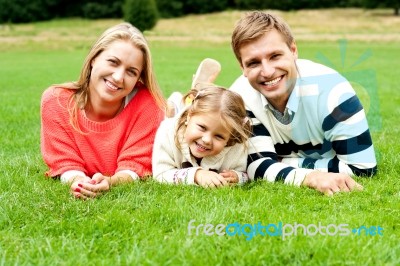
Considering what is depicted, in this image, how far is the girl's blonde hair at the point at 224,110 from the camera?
13.1ft

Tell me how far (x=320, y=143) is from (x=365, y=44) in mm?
29792

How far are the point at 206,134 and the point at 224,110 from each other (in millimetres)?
205

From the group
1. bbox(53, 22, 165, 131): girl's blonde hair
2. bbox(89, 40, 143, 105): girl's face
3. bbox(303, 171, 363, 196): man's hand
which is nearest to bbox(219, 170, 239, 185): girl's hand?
bbox(303, 171, 363, 196): man's hand

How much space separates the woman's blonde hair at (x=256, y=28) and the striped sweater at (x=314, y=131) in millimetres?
316

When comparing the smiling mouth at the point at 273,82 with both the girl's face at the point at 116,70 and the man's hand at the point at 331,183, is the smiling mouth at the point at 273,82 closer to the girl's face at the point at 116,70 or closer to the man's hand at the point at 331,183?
the man's hand at the point at 331,183

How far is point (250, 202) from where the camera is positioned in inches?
136

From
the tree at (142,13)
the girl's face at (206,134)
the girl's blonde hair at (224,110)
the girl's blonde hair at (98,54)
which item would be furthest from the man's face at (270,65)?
the tree at (142,13)

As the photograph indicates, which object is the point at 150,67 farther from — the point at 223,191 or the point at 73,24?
the point at 73,24

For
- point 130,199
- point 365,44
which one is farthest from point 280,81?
point 365,44

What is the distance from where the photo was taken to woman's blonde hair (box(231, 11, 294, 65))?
409 centimetres

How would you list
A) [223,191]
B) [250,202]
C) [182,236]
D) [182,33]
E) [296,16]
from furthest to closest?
[296,16]
[182,33]
[223,191]
[250,202]
[182,236]

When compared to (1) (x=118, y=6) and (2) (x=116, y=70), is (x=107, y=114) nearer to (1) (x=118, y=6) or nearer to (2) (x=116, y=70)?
(2) (x=116, y=70)

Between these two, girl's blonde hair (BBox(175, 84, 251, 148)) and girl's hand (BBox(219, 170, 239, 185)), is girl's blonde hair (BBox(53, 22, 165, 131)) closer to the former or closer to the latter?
girl's blonde hair (BBox(175, 84, 251, 148))

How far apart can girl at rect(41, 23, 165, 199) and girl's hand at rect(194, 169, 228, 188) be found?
1.70ft
